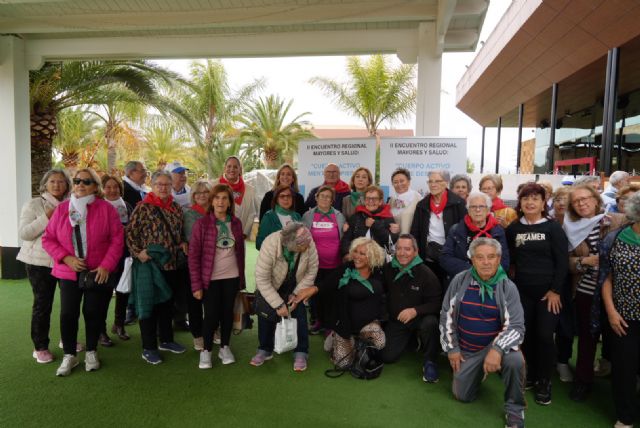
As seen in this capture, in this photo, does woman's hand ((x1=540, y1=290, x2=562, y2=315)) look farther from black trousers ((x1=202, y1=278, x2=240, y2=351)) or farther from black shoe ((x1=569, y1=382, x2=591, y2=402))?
black trousers ((x1=202, y1=278, x2=240, y2=351))

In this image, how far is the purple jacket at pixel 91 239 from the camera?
367 centimetres

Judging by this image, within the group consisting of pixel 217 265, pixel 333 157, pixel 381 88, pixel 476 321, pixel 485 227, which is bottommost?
pixel 476 321

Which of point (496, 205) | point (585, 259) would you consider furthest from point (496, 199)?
point (585, 259)

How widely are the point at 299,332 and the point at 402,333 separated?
3.29 feet

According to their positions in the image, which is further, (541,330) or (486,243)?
(541,330)

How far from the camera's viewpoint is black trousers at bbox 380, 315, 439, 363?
389 cm

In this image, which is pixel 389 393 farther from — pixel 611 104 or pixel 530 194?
pixel 611 104

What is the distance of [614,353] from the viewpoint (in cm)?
301

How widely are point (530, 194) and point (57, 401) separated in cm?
416

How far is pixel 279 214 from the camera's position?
14.5ft

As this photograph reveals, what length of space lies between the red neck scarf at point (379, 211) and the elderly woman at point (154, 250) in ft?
6.02

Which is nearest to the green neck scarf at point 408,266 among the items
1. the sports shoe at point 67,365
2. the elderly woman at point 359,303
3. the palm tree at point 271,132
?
the elderly woman at point 359,303

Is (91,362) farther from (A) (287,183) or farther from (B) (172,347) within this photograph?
(A) (287,183)

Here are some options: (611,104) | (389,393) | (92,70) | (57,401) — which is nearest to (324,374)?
(389,393)
